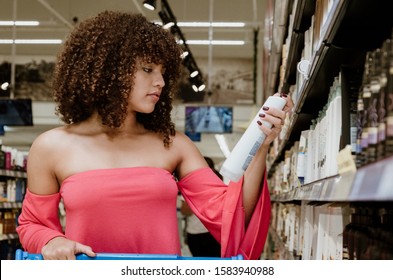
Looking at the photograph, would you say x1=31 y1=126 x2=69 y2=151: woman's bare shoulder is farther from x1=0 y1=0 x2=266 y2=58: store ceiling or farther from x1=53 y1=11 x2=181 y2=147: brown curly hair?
x1=0 y1=0 x2=266 y2=58: store ceiling

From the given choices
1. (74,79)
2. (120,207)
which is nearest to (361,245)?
(120,207)

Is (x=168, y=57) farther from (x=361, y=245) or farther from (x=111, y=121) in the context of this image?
(x=361, y=245)

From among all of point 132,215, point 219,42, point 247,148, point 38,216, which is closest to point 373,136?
point 247,148

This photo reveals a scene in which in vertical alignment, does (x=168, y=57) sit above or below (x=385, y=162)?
above

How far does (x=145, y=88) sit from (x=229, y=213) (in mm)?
438

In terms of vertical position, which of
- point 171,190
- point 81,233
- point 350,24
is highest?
point 350,24

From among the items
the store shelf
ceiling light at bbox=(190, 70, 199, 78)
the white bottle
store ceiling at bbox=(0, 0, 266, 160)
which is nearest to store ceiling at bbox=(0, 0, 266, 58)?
store ceiling at bbox=(0, 0, 266, 160)

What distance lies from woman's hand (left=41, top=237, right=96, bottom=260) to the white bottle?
424 mm

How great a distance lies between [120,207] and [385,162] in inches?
38.0

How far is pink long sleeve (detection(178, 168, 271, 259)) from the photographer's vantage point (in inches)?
69.4

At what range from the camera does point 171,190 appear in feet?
5.83

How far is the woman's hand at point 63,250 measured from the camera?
5.04 ft

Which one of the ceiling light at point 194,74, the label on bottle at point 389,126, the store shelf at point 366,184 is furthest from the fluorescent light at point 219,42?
the label on bottle at point 389,126

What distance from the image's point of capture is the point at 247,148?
168 centimetres
